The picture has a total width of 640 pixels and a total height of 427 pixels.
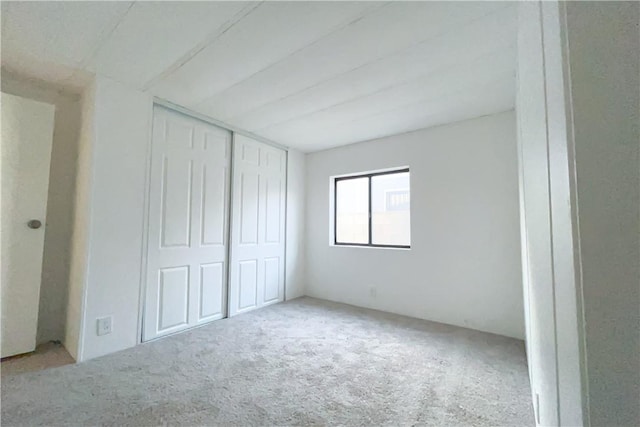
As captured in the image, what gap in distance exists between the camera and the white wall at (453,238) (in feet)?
8.88

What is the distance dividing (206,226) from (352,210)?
6.70ft

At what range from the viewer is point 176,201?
273 cm

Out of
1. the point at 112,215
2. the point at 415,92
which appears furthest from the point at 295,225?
the point at 415,92

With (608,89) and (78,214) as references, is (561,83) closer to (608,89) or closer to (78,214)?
(608,89)

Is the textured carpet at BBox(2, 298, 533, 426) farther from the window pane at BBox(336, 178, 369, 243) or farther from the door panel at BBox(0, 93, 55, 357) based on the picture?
the window pane at BBox(336, 178, 369, 243)

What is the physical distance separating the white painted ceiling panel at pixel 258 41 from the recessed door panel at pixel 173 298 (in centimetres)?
172

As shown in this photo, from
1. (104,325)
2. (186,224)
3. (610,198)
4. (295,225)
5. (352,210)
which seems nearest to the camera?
(610,198)

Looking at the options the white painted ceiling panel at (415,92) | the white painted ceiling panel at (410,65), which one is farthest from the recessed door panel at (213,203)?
the white painted ceiling panel at (415,92)

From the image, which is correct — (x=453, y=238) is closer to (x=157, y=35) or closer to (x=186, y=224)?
(x=186, y=224)

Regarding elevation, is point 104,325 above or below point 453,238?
below

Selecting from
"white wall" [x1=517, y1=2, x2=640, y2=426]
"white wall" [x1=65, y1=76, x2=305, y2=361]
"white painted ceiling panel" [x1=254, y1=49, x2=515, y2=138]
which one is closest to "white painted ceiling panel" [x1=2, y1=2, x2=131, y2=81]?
"white wall" [x1=65, y1=76, x2=305, y2=361]

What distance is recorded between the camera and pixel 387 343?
2.47m

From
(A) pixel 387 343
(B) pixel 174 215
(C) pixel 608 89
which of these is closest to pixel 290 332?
(A) pixel 387 343

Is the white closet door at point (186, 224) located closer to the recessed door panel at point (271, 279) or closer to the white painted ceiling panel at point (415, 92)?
the recessed door panel at point (271, 279)
